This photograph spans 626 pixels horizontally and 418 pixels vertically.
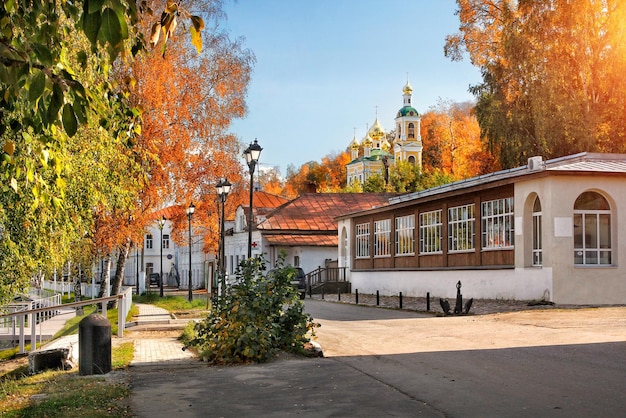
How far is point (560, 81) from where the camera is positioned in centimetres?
4150

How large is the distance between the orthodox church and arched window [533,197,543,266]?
46022 millimetres

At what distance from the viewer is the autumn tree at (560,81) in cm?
4094

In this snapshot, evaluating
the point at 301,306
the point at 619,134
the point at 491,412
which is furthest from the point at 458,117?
the point at 491,412

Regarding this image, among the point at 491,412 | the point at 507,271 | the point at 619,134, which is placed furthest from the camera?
the point at 619,134

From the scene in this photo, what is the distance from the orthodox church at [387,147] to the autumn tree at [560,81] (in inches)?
1174

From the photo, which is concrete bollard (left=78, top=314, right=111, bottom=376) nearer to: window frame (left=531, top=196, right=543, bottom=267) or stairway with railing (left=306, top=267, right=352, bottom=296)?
window frame (left=531, top=196, right=543, bottom=267)

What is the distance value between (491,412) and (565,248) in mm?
19006

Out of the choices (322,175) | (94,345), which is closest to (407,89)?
(322,175)

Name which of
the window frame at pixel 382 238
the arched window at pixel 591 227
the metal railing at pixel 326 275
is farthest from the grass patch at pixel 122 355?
the metal railing at pixel 326 275

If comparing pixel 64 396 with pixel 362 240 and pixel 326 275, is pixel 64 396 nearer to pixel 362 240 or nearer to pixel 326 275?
pixel 362 240

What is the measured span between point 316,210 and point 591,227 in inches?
1378

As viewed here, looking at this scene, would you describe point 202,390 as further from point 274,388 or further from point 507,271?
point 507,271

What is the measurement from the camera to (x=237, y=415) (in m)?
8.64

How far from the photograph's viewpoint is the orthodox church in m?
103
